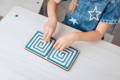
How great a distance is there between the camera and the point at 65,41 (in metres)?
0.75

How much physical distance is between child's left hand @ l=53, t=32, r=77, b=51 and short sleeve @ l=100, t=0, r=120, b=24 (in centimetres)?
17

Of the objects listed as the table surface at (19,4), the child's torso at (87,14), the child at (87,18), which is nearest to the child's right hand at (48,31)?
the child at (87,18)

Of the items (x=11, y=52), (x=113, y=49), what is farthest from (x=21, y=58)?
(x=113, y=49)

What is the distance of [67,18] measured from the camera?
40.2 inches

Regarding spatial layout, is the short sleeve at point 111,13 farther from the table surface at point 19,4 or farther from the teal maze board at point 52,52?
the table surface at point 19,4

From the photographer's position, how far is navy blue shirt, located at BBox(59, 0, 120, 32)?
0.81 metres

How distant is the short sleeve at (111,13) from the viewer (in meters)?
0.80

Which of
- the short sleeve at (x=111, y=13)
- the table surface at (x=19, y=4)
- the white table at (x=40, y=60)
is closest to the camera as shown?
the white table at (x=40, y=60)

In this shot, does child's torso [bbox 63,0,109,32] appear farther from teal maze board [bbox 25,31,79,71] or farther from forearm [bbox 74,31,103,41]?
teal maze board [bbox 25,31,79,71]

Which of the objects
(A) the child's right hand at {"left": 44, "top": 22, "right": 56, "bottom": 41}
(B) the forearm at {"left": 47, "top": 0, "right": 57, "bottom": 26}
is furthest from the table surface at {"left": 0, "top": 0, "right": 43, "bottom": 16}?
(A) the child's right hand at {"left": 44, "top": 22, "right": 56, "bottom": 41}

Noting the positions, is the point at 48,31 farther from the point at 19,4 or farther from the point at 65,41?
the point at 19,4

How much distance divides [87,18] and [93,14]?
0.14ft

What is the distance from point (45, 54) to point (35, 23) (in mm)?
178

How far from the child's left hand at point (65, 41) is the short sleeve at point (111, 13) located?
0.56 ft
